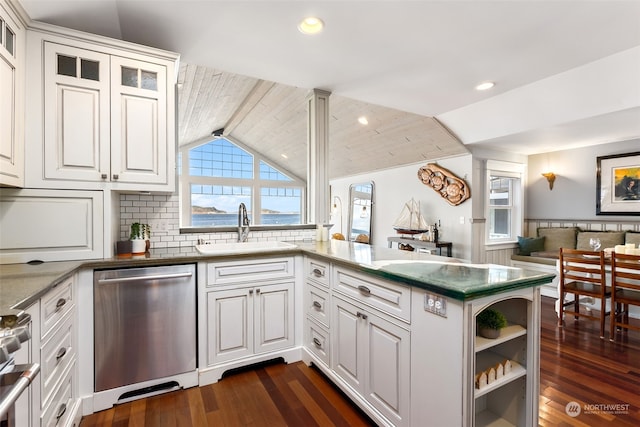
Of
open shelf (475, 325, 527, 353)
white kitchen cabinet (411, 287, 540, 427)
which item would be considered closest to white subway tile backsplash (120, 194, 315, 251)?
white kitchen cabinet (411, 287, 540, 427)

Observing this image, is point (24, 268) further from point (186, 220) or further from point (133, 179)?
point (186, 220)

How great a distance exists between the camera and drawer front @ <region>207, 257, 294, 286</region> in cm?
221

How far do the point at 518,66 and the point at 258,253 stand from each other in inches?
113

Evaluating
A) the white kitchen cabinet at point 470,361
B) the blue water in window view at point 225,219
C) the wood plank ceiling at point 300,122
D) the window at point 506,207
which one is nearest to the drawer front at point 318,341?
the white kitchen cabinet at point 470,361

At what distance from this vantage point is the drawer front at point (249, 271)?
221cm

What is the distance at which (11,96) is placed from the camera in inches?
64.8

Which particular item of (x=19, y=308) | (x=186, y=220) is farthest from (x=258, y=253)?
(x=186, y=220)

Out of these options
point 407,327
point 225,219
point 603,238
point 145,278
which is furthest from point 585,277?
point 225,219

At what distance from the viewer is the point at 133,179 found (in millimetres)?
2064

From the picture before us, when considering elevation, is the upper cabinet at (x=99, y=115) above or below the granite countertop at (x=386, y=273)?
above

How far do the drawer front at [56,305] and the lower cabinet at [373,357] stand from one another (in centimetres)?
153

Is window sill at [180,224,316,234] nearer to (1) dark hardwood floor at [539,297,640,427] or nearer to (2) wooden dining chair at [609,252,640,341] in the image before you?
(1) dark hardwood floor at [539,297,640,427]

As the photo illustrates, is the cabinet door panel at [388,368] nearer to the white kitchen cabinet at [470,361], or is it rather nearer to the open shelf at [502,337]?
the white kitchen cabinet at [470,361]

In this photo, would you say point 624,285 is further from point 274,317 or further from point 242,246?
point 242,246
